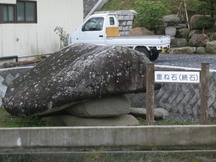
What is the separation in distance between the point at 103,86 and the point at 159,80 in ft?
3.10

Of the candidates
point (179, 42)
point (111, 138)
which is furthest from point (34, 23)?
point (111, 138)

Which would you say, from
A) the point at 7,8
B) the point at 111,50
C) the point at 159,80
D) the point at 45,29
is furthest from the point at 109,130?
the point at 45,29

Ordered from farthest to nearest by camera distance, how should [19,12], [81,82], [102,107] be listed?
[19,12]
[102,107]
[81,82]

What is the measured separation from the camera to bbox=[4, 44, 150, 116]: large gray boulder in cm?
792

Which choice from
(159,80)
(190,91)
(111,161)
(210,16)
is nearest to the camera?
(111,161)

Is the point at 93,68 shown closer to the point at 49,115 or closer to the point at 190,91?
the point at 49,115

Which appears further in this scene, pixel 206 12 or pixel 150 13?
pixel 150 13

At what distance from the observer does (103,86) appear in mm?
7965

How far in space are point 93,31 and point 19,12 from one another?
3.41m

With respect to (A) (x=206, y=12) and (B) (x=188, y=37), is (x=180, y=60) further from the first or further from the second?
(A) (x=206, y=12)

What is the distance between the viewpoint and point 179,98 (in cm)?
966

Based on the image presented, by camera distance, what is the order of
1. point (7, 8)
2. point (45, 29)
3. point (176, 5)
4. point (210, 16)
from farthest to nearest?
point (176, 5)
point (210, 16)
point (45, 29)
point (7, 8)

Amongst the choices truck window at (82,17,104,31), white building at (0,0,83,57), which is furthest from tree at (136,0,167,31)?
truck window at (82,17,104,31)

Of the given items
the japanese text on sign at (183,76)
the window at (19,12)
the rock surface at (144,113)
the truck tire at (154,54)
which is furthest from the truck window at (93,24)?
the japanese text on sign at (183,76)
